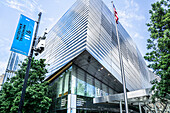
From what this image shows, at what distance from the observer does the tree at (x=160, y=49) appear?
841cm

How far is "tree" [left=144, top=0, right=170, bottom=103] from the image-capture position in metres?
8.41

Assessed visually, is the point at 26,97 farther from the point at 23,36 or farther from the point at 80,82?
A: the point at 23,36

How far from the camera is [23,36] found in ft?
18.0

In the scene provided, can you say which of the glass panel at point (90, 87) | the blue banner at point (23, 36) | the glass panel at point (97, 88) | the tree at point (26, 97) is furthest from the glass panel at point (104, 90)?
the blue banner at point (23, 36)

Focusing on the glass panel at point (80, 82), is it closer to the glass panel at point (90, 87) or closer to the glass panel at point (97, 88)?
the glass panel at point (90, 87)

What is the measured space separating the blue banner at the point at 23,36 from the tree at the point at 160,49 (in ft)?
28.3

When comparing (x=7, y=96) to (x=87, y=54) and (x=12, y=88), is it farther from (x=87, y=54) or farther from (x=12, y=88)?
(x=87, y=54)

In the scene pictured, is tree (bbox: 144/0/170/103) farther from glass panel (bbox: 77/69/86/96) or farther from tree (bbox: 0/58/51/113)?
tree (bbox: 0/58/51/113)

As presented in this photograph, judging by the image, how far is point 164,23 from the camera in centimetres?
1025

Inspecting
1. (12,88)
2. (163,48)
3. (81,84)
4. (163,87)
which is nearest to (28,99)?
(12,88)

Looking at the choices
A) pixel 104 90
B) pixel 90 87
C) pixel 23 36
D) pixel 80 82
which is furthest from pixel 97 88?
pixel 23 36

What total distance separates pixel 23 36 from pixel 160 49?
10.1 m

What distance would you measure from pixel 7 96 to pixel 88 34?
1330 cm

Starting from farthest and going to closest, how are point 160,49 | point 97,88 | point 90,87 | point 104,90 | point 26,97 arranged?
point 104,90 < point 97,88 < point 90,87 < point 26,97 < point 160,49
